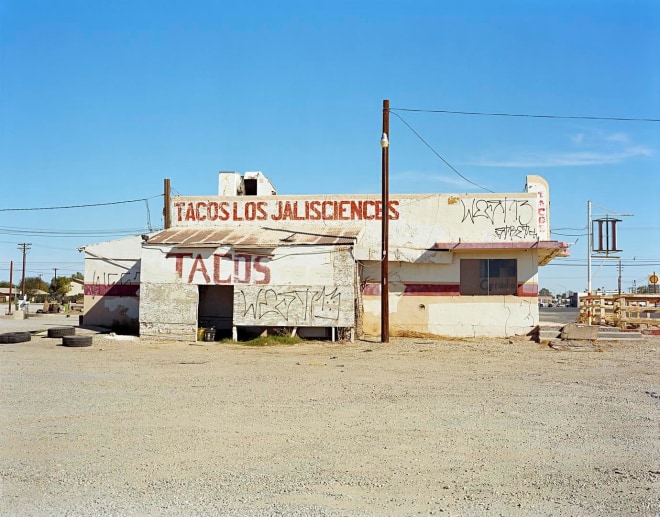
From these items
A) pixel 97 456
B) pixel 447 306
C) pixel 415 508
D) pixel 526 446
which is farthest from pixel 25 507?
pixel 447 306

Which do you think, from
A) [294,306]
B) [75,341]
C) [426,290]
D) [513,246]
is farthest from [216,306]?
[513,246]

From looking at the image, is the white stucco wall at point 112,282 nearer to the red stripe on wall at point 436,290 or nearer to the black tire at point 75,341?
the black tire at point 75,341

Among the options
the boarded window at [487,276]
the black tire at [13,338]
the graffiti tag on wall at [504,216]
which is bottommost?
the black tire at [13,338]

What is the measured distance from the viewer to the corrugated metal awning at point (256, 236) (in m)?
23.6

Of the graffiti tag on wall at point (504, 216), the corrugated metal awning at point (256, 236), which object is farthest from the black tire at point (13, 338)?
the graffiti tag on wall at point (504, 216)

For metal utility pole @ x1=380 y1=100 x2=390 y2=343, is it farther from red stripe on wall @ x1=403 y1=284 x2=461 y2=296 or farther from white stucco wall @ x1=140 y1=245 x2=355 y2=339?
red stripe on wall @ x1=403 y1=284 x2=461 y2=296

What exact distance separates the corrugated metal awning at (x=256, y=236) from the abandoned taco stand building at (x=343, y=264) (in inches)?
1.7

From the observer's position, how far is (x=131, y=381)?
13406 millimetres

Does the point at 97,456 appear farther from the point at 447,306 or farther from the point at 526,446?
the point at 447,306

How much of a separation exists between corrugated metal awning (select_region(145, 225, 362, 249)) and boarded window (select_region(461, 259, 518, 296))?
4.32 m

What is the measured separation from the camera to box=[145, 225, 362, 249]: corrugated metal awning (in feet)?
77.4

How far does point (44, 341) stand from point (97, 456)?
639 inches

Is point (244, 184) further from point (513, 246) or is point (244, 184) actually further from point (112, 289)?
point (513, 246)

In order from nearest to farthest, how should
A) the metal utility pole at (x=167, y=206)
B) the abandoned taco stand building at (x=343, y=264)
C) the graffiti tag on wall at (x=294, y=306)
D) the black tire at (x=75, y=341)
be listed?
the black tire at (x=75, y=341) → the graffiti tag on wall at (x=294, y=306) → the abandoned taco stand building at (x=343, y=264) → the metal utility pole at (x=167, y=206)
